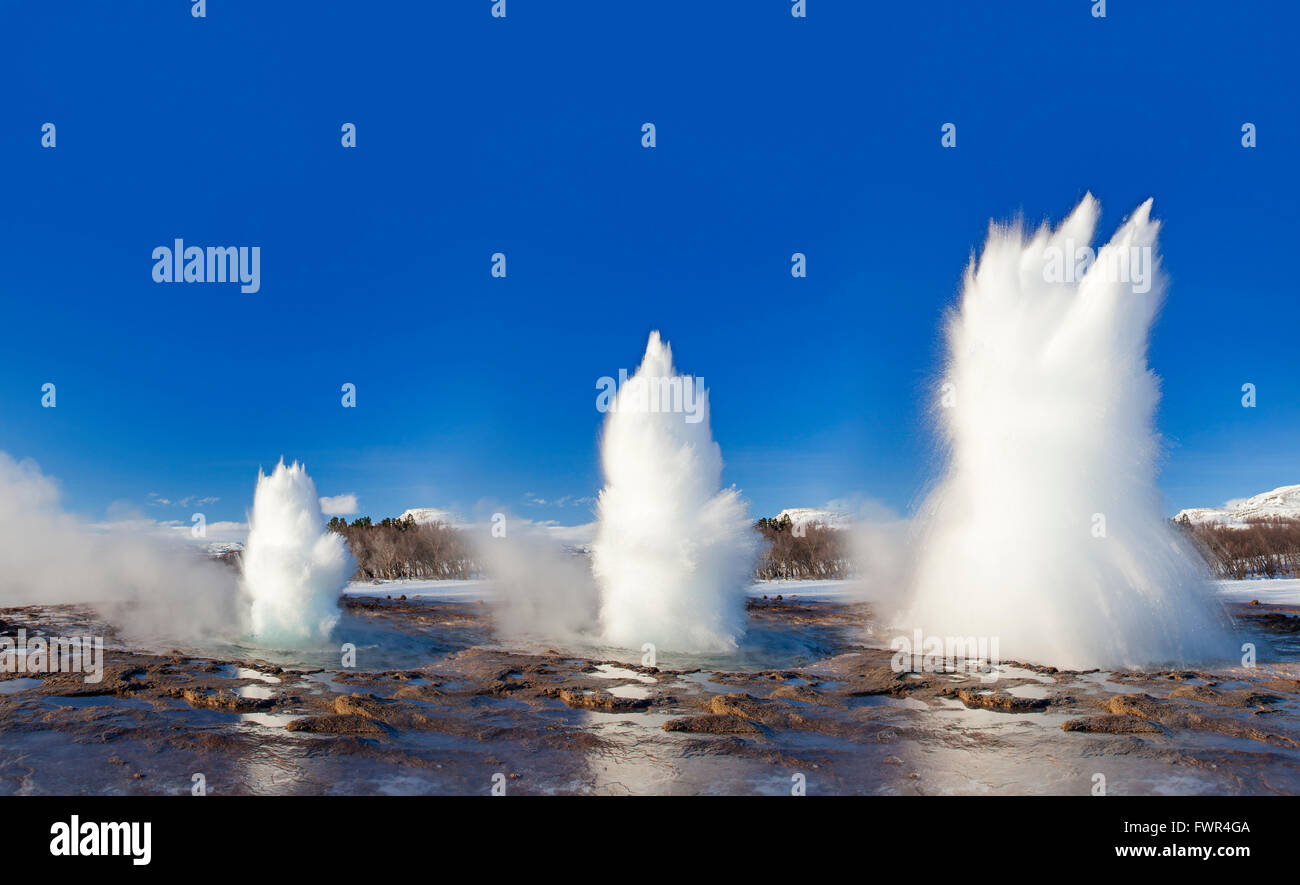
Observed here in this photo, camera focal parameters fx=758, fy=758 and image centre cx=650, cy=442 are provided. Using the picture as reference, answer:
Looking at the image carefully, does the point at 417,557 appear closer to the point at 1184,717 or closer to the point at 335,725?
the point at 335,725

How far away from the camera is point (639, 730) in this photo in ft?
32.1

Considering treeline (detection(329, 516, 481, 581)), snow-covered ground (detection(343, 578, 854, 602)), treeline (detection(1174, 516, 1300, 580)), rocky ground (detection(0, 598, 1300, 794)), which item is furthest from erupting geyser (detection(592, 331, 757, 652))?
treeline (detection(1174, 516, 1300, 580))

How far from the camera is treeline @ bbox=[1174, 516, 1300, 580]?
146ft

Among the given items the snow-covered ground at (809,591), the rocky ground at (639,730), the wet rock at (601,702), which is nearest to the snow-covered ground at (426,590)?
the snow-covered ground at (809,591)

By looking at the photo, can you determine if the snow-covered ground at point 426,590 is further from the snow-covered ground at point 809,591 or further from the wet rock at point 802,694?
the wet rock at point 802,694

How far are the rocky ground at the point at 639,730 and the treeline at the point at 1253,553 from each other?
122ft

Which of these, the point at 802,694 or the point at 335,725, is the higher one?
the point at 335,725

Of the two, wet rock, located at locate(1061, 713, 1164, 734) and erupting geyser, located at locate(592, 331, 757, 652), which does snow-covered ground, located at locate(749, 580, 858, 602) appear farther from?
wet rock, located at locate(1061, 713, 1164, 734)

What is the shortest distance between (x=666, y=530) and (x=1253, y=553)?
47.6 meters

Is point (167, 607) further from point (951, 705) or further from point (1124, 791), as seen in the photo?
point (1124, 791)

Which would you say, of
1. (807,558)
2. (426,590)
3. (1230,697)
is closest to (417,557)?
(426,590)

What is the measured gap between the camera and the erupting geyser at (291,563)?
17.9 metres
